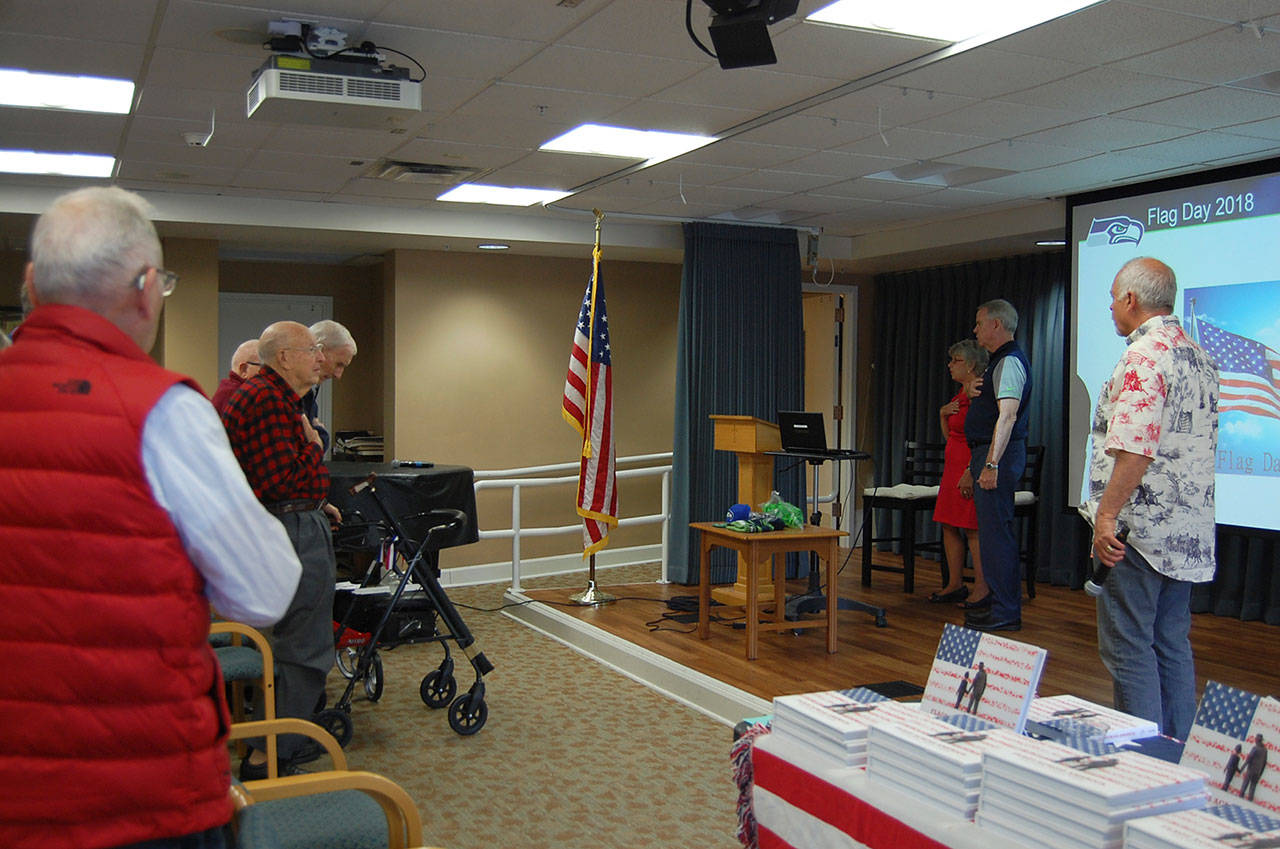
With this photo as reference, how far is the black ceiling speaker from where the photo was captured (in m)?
3.07

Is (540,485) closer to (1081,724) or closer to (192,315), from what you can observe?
(192,315)

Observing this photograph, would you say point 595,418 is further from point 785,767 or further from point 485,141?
point 785,767

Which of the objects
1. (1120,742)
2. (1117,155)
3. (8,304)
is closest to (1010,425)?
(1117,155)

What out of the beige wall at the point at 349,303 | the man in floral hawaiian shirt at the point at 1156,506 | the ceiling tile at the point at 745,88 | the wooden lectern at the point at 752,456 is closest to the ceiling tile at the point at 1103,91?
the ceiling tile at the point at 745,88

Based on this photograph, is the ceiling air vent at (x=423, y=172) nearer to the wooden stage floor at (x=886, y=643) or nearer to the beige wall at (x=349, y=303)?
the wooden stage floor at (x=886, y=643)

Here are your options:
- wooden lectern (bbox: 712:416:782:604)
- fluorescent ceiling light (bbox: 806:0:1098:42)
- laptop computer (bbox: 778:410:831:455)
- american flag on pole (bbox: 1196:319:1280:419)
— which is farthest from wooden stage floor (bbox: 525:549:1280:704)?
fluorescent ceiling light (bbox: 806:0:1098:42)

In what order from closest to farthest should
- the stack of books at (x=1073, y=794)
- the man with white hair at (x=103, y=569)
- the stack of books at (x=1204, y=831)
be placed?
the man with white hair at (x=103, y=569), the stack of books at (x=1204, y=831), the stack of books at (x=1073, y=794)

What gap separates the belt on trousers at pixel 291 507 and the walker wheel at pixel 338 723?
89cm

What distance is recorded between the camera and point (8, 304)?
8.26 metres

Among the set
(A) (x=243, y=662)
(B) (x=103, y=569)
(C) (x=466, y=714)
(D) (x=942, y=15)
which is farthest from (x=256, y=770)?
(D) (x=942, y=15)

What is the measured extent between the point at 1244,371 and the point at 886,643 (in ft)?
7.78

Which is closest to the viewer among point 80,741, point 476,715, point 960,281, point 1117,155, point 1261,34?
point 80,741

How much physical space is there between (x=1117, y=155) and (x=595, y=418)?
3.31 metres

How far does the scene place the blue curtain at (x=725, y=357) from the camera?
25.6ft
